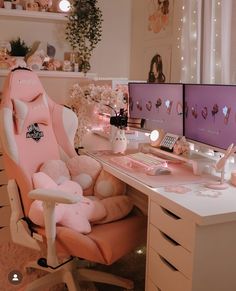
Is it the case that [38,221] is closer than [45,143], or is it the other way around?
[38,221]

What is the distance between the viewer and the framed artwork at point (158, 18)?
3.22m

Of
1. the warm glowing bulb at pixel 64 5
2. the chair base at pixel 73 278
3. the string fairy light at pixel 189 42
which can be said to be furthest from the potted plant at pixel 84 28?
the chair base at pixel 73 278

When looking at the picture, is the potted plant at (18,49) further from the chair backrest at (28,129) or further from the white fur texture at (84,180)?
the white fur texture at (84,180)

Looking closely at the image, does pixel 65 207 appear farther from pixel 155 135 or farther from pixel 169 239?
pixel 155 135

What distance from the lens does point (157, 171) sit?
189 cm

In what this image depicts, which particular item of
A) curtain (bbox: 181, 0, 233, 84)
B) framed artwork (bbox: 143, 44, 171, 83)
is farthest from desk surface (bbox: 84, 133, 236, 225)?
framed artwork (bbox: 143, 44, 171, 83)

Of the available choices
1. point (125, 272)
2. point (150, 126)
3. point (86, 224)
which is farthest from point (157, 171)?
point (125, 272)

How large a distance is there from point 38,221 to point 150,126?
1027mm

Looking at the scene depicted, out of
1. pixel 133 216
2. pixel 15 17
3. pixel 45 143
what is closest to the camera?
pixel 133 216

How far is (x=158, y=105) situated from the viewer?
235 centimetres

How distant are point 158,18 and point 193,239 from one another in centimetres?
254

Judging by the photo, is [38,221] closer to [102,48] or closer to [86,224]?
[86,224]

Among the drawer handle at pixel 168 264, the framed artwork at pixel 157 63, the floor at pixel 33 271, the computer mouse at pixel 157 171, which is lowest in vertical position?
the floor at pixel 33 271

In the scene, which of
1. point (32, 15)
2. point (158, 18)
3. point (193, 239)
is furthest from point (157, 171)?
point (32, 15)
